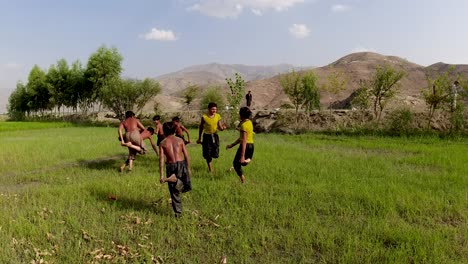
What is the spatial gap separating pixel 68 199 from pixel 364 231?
550 cm

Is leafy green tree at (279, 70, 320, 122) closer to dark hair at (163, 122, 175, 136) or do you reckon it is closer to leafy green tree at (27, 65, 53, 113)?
dark hair at (163, 122, 175, 136)

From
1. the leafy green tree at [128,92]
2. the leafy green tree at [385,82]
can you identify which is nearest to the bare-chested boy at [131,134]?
the leafy green tree at [385,82]

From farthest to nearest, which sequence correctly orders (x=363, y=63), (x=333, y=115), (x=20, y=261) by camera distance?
(x=363, y=63) < (x=333, y=115) < (x=20, y=261)

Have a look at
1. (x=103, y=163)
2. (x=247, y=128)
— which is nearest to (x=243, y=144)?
(x=247, y=128)

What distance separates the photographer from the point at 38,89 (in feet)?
184

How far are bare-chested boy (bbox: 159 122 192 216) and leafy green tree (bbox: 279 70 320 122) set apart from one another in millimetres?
20851

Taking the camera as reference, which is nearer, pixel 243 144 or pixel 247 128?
pixel 243 144

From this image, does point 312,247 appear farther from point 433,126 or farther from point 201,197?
point 433,126

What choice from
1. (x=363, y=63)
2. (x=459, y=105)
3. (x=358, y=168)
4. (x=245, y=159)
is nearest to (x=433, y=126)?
(x=459, y=105)

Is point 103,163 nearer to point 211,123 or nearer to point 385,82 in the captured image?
point 211,123

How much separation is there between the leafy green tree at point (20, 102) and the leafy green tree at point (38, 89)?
3.08 m

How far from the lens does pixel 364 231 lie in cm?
488

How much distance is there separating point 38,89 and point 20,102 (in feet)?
28.2

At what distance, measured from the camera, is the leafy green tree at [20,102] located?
60.1 m
